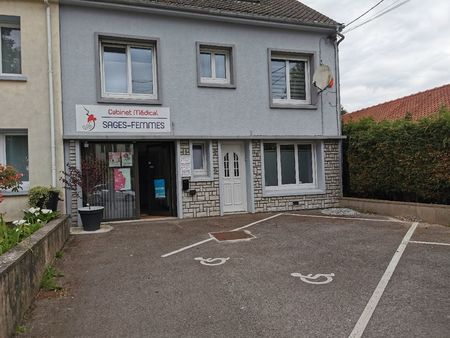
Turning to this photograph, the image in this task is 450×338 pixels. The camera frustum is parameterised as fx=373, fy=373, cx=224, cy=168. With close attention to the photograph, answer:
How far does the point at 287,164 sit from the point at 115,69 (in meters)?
6.06

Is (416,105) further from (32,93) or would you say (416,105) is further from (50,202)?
(50,202)

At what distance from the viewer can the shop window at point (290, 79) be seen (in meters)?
12.0

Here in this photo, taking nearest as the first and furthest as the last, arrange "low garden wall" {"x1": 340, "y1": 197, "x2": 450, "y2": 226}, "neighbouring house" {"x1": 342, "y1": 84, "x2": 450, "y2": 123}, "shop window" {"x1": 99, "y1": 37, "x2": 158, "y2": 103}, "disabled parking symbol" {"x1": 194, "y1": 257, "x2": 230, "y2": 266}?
"disabled parking symbol" {"x1": 194, "y1": 257, "x2": 230, "y2": 266}, "low garden wall" {"x1": 340, "y1": 197, "x2": 450, "y2": 226}, "shop window" {"x1": 99, "y1": 37, "x2": 158, "y2": 103}, "neighbouring house" {"x1": 342, "y1": 84, "x2": 450, "y2": 123}

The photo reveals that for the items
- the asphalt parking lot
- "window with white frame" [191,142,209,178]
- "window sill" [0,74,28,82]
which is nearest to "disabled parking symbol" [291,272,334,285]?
the asphalt parking lot

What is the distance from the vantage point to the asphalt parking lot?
3.70m

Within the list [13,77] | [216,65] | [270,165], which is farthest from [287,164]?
[13,77]

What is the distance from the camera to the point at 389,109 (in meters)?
23.4

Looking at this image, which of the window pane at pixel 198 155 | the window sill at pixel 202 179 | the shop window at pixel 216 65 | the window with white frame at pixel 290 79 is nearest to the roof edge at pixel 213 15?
A: the shop window at pixel 216 65

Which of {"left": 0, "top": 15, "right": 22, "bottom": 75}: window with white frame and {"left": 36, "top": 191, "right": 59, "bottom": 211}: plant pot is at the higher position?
{"left": 0, "top": 15, "right": 22, "bottom": 75}: window with white frame

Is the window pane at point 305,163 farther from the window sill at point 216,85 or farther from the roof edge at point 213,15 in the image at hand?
the roof edge at point 213,15

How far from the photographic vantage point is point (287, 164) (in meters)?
12.3

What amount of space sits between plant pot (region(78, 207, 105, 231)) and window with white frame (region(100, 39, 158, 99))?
10.3 ft

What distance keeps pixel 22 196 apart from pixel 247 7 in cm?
857

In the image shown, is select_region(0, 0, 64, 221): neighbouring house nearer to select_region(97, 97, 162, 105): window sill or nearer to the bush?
select_region(97, 97, 162, 105): window sill
